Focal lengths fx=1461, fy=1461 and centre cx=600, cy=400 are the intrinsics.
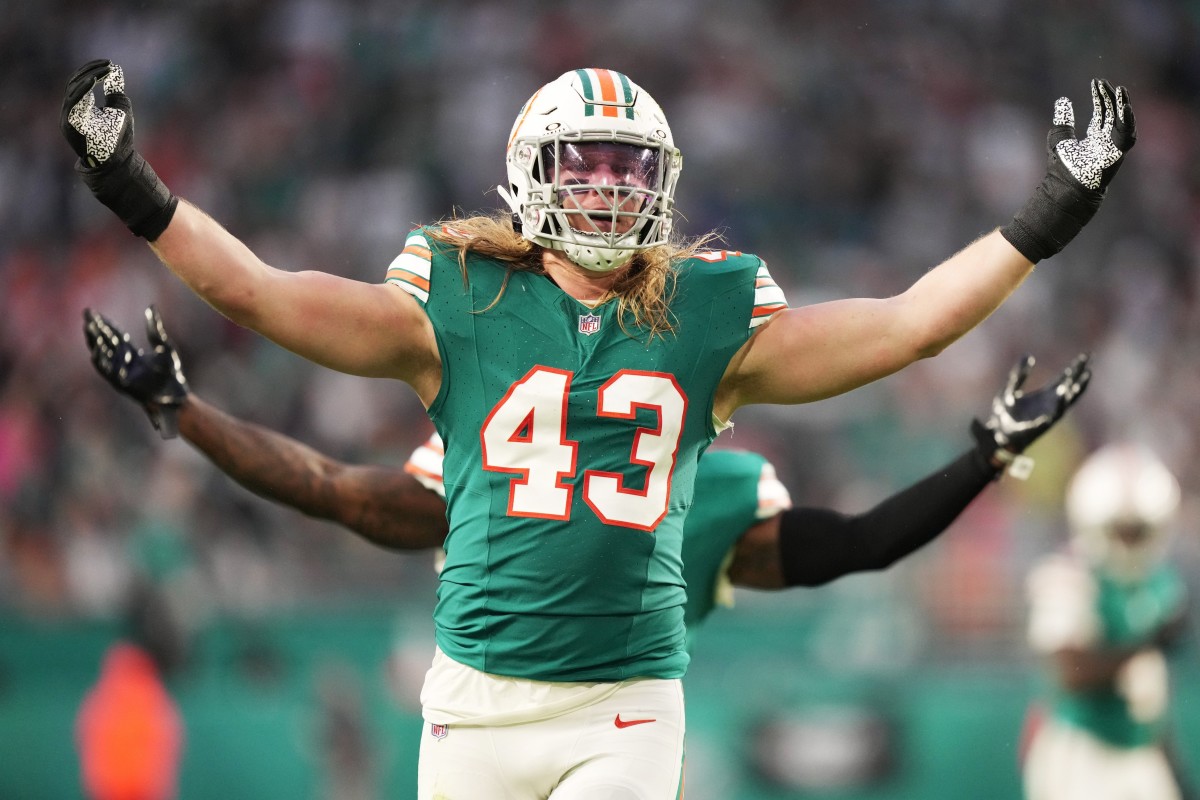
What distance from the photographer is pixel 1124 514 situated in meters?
5.94

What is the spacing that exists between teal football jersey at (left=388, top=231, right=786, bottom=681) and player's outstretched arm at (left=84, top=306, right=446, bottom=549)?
1.37 meters

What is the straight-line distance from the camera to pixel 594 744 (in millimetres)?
2727

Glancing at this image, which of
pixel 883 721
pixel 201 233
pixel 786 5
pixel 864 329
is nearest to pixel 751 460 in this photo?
pixel 864 329

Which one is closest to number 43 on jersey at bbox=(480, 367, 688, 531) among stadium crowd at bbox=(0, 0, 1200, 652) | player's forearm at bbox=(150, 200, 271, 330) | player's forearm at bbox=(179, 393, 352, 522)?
player's forearm at bbox=(150, 200, 271, 330)

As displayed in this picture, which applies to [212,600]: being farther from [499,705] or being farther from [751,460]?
[499,705]

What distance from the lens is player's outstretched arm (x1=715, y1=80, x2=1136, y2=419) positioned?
272 cm

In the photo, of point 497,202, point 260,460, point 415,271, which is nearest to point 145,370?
point 260,460

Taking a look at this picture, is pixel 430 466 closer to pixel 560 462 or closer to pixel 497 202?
pixel 560 462

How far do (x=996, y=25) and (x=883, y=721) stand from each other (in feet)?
18.5

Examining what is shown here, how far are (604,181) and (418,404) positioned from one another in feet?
15.1

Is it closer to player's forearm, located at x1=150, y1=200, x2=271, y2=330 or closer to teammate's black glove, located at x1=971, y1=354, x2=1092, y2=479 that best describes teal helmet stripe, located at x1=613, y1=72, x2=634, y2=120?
player's forearm, located at x1=150, y1=200, x2=271, y2=330

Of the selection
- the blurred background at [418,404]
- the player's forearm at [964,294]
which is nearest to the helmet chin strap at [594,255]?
the player's forearm at [964,294]

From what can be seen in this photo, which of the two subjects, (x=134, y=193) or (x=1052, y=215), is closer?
(x=134, y=193)

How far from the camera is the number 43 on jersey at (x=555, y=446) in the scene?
2.74 meters
